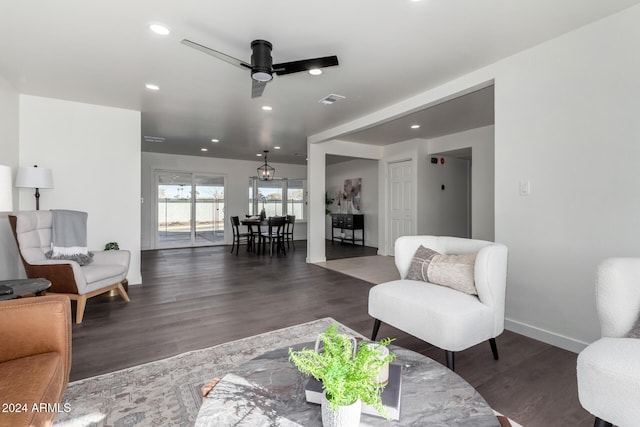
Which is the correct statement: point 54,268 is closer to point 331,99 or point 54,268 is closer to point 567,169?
point 331,99

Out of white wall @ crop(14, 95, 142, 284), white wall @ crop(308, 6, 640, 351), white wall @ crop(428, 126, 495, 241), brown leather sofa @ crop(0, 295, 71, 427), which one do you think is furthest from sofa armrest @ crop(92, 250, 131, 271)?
white wall @ crop(428, 126, 495, 241)

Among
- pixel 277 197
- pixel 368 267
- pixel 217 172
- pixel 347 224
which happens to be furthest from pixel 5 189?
pixel 277 197

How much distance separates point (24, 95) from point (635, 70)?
593 centimetres

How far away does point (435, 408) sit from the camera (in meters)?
0.96

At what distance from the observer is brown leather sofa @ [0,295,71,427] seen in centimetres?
105

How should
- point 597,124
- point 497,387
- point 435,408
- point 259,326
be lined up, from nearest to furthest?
point 435,408 → point 497,387 → point 597,124 → point 259,326

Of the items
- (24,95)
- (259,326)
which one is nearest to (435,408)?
(259,326)

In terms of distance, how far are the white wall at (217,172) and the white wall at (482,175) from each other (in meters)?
5.53

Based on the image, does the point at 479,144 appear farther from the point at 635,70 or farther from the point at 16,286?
the point at 16,286

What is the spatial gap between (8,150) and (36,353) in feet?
10.7

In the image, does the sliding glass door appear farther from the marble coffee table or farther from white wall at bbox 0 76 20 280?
the marble coffee table

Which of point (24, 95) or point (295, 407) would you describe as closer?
point (295, 407)

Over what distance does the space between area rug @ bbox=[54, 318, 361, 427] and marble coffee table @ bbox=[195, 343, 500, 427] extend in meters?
0.72

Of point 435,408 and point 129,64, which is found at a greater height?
point 129,64
